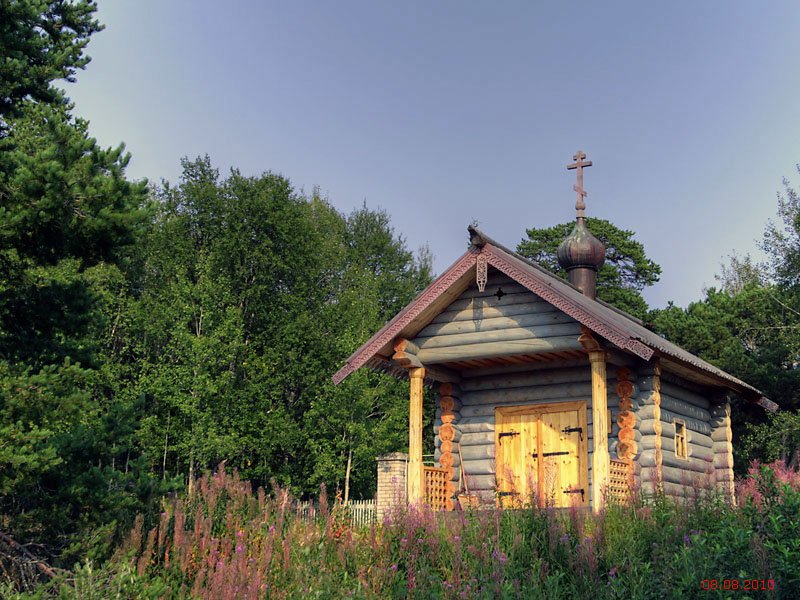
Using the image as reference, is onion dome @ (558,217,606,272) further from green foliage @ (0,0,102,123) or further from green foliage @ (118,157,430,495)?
green foliage @ (118,157,430,495)

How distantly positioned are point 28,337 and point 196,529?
4.05m

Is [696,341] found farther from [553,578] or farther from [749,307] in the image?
[553,578]

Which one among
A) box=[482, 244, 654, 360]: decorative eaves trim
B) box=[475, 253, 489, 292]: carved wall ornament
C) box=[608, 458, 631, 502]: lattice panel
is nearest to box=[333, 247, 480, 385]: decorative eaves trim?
box=[475, 253, 489, 292]: carved wall ornament

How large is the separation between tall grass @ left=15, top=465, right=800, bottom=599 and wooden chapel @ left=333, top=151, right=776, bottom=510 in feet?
15.9

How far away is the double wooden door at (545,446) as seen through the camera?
1659 centimetres

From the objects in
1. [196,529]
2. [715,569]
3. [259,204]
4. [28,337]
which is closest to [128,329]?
[259,204]

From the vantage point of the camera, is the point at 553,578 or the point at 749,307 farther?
the point at 749,307

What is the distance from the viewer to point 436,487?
16.8 meters

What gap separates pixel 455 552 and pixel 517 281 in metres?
7.85

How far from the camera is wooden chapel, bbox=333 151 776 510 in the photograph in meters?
15.5

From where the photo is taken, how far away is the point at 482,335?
16.4 metres

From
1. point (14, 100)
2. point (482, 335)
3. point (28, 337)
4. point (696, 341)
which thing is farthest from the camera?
point (696, 341)
